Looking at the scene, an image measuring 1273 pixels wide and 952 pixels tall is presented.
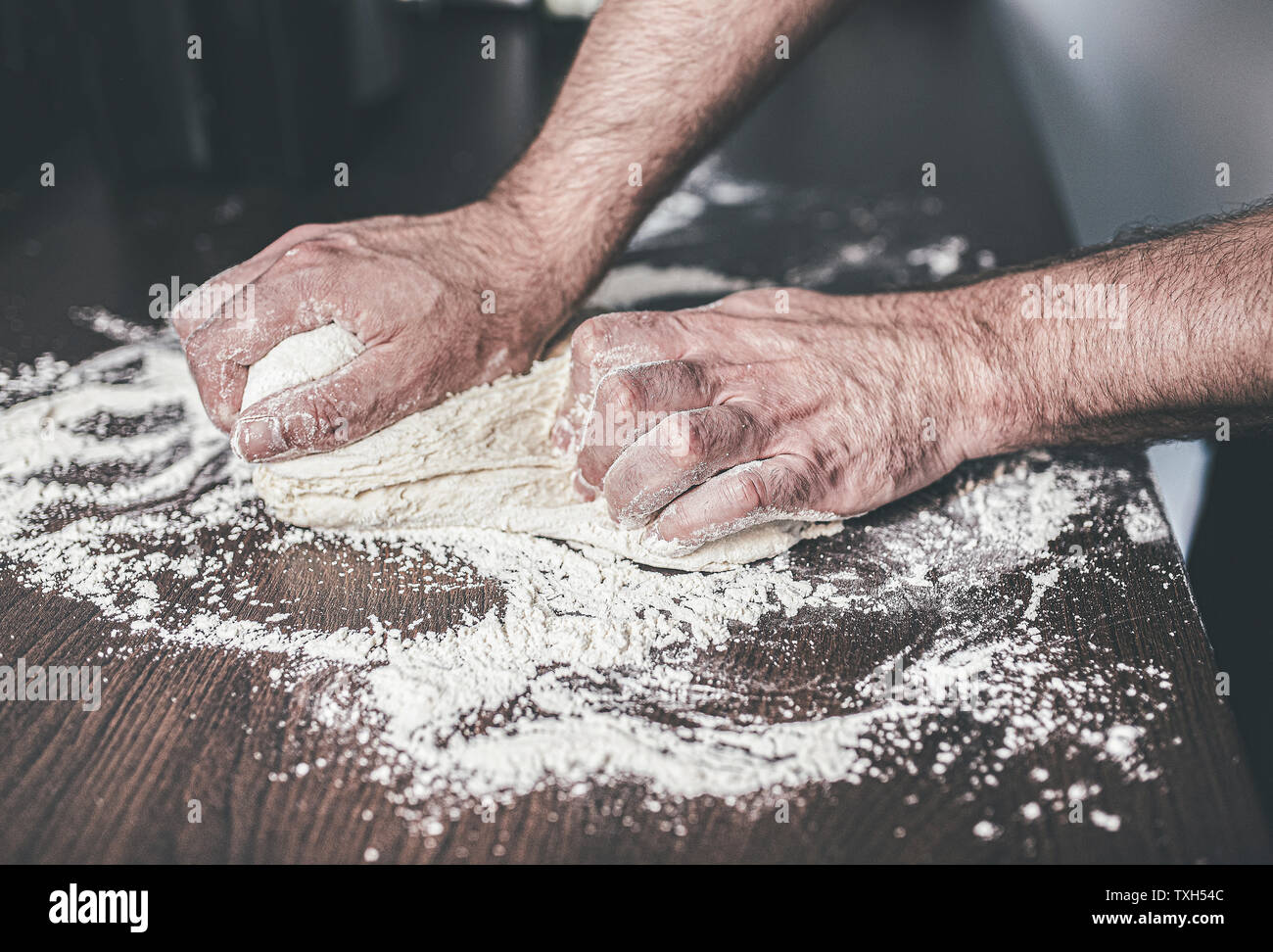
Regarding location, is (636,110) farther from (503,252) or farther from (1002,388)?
(1002,388)

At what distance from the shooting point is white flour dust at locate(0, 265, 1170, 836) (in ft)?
2.38

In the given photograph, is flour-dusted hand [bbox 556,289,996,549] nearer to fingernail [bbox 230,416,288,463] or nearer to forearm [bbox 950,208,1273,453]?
forearm [bbox 950,208,1273,453]

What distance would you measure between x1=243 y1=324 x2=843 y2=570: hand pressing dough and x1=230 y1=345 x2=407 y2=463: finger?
0.02 m

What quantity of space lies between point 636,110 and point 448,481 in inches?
21.3

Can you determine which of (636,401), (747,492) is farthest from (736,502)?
(636,401)

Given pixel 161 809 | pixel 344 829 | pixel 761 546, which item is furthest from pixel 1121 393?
pixel 161 809

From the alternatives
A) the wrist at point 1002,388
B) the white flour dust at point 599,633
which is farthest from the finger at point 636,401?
the wrist at point 1002,388

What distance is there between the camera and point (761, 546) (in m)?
0.94

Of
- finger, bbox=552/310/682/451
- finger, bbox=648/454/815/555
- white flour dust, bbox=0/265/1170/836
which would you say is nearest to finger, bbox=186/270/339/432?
white flour dust, bbox=0/265/1170/836

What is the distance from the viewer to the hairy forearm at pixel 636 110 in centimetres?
118

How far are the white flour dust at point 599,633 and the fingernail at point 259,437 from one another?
0.09 m

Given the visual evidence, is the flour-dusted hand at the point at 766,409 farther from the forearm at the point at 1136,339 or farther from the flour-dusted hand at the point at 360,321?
the flour-dusted hand at the point at 360,321

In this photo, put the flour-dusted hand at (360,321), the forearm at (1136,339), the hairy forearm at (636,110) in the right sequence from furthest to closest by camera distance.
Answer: the hairy forearm at (636,110), the flour-dusted hand at (360,321), the forearm at (1136,339)
